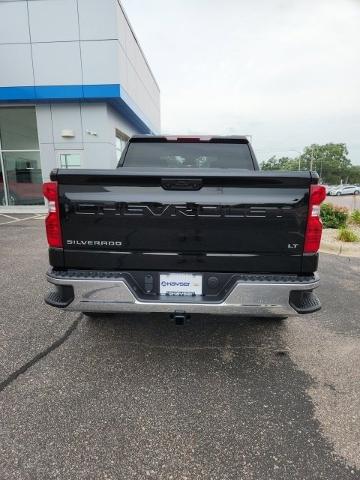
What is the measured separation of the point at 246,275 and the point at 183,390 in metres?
1.08

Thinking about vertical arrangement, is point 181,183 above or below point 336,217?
above

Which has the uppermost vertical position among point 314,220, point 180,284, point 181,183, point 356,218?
point 181,183

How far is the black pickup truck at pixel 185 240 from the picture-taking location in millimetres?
2473

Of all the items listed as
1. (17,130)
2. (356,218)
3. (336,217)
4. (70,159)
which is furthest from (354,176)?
(17,130)

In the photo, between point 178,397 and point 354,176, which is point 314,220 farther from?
point 354,176

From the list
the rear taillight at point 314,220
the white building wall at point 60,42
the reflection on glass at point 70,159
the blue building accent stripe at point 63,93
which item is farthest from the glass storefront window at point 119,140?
the rear taillight at point 314,220

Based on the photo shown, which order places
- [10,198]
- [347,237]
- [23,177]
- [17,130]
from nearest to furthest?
[347,237], [17,130], [23,177], [10,198]

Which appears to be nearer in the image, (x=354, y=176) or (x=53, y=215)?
(x=53, y=215)

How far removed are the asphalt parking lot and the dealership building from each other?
11186mm

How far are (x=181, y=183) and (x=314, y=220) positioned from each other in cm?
106

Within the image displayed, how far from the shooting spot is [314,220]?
247 cm

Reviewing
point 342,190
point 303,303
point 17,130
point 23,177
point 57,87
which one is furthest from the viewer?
point 342,190

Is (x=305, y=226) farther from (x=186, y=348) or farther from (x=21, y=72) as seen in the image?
(x=21, y=72)

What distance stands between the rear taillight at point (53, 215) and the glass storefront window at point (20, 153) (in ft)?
42.7
